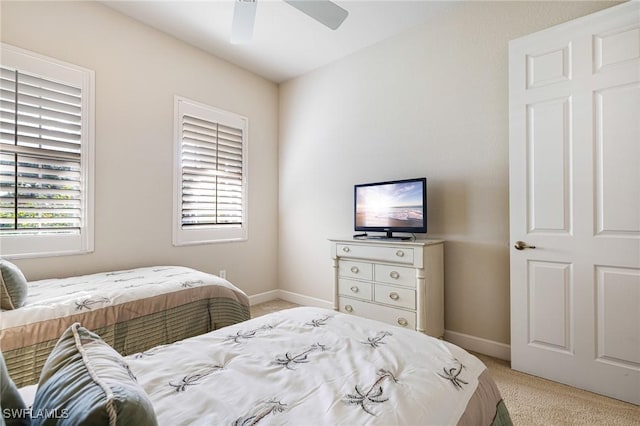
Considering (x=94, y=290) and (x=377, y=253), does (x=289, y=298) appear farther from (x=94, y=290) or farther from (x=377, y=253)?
(x=94, y=290)

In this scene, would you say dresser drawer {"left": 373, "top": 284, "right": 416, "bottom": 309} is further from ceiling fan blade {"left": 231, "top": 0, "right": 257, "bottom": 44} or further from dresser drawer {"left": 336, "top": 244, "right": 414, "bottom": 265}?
ceiling fan blade {"left": 231, "top": 0, "right": 257, "bottom": 44}

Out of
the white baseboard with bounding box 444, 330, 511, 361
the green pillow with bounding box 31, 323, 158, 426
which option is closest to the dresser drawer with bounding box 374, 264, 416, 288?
the white baseboard with bounding box 444, 330, 511, 361

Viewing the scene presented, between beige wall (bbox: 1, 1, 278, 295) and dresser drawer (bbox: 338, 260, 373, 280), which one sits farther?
dresser drawer (bbox: 338, 260, 373, 280)

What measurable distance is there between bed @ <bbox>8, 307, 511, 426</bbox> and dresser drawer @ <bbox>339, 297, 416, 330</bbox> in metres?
1.34

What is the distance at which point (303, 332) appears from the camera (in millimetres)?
1445

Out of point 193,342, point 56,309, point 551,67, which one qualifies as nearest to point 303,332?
point 193,342

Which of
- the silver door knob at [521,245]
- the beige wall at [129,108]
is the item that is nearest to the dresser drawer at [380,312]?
the silver door knob at [521,245]

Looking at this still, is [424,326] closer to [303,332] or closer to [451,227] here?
[451,227]

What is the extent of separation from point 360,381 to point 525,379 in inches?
75.0

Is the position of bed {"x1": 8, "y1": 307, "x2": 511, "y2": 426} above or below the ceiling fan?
below

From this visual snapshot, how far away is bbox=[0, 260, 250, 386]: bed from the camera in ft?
5.50

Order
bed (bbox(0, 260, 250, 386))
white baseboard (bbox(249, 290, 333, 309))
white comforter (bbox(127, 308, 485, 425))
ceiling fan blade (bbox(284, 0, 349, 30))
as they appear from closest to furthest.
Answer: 1. white comforter (bbox(127, 308, 485, 425))
2. bed (bbox(0, 260, 250, 386))
3. ceiling fan blade (bbox(284, 0, 349, 30))
4. white baseboard (bbox(249, 290, 333, 309))

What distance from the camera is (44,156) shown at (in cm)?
253

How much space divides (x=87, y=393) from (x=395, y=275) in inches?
94.2
